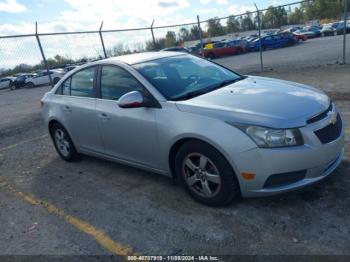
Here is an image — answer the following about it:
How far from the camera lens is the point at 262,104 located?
3.53 meters

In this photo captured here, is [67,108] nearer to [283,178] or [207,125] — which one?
[207,125]

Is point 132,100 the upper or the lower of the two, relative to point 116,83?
lower

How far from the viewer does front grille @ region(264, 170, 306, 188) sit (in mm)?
3309

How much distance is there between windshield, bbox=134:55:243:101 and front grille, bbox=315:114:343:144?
1332 mm

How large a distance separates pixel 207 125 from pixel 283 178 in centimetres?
86

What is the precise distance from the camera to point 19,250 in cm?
354

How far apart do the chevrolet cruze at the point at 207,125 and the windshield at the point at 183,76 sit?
12 mm

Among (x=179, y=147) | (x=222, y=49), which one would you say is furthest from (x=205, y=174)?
(x=222, y=49)

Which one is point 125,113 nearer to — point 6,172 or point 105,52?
point 6,172

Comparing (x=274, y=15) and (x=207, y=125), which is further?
(x=274, y=15)

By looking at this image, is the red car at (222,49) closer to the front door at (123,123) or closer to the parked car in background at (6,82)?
the parked car in background at (6,82)

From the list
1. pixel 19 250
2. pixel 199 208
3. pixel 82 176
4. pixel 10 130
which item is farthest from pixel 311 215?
pixel 10 130

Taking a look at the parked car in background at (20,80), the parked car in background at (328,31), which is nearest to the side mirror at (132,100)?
the parked car in background at (20,80)

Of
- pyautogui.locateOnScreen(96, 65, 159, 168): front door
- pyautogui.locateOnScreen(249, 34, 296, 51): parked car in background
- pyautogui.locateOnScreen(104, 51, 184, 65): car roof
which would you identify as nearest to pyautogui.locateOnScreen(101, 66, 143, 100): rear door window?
pyautogui.locateOnScreen(96, 65, 159, 168): front door
